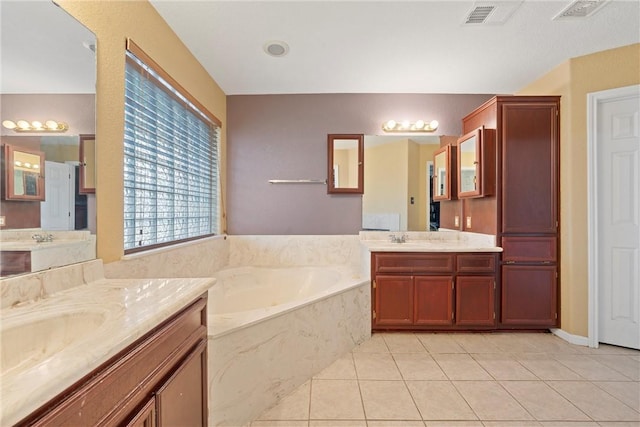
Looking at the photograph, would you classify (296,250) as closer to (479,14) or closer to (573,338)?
(479,14)

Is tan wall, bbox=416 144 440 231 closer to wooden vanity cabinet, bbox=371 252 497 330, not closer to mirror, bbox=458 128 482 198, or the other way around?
mirror, bbox=458 128 482 198

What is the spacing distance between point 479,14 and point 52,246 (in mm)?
2682

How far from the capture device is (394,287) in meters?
2.54

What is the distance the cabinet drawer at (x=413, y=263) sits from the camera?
255 centimetres

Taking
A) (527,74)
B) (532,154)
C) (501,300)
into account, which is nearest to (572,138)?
(532,154)

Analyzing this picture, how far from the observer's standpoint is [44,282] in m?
1.04

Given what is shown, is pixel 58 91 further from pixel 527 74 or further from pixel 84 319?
pixel 527 74

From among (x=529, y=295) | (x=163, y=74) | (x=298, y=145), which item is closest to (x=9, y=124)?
(x=163, y=74)

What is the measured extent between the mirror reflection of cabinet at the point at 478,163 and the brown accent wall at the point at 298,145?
450mm

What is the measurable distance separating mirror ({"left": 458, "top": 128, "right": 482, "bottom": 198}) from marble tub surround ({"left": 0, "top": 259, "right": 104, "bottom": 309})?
9.43ft

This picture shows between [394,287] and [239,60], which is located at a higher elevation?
[239,60]

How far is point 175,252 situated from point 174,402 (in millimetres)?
1209

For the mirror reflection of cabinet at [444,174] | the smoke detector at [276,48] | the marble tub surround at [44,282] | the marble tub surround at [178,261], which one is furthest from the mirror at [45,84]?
the mirror reflection of cabinet at [444,174]

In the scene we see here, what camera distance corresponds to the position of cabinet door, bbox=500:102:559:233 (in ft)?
8.14
